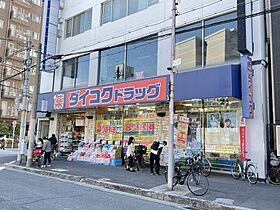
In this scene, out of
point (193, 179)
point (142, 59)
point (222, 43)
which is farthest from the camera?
point (142, 59)

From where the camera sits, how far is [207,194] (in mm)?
9078

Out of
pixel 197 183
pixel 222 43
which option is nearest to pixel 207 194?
pixel 197 183

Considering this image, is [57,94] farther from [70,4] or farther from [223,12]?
[223,12]

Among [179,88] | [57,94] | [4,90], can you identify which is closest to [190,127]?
[179,88]

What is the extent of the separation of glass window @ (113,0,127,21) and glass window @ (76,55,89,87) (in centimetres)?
362

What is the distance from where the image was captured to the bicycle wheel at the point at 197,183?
9109 mm

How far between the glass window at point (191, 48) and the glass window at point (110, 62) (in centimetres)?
436

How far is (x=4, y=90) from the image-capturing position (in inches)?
1820

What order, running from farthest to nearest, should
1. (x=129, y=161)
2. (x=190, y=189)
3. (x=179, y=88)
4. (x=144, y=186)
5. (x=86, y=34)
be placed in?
(x=86, y=34) < (x=129, y=161) < (x=179, y=88) < (x=144, y=186) < (x=190, y=189)

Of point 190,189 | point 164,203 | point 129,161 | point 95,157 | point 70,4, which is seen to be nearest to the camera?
point 164,203

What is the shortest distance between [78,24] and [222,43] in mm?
12367

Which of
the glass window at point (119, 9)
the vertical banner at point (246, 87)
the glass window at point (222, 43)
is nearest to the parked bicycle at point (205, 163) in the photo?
the vertical banner at point (246, 87)

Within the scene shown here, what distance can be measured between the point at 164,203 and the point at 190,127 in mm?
6987

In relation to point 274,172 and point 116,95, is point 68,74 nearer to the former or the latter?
point 116,95
